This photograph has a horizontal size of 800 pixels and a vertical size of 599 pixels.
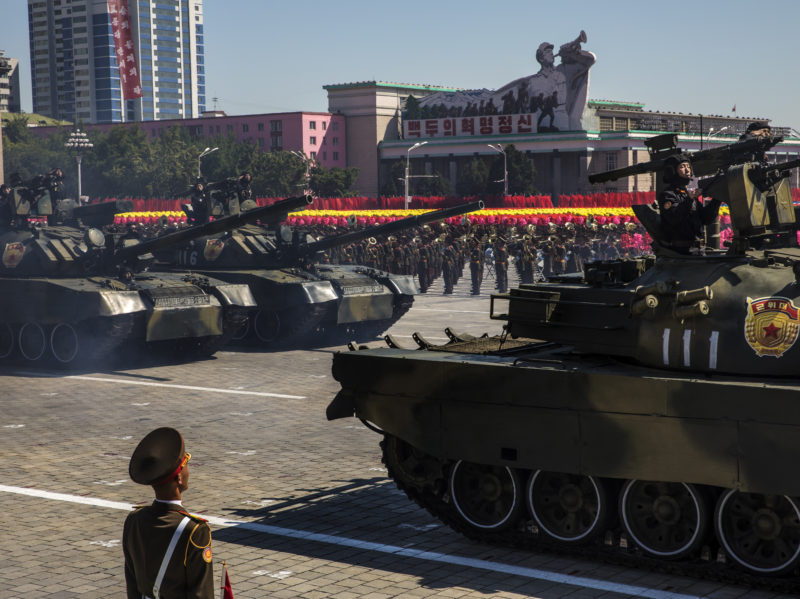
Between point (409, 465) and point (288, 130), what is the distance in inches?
4156

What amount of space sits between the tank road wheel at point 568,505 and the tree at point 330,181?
80974mm

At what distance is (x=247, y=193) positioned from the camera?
26.9 m

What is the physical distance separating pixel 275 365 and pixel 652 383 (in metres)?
13.3

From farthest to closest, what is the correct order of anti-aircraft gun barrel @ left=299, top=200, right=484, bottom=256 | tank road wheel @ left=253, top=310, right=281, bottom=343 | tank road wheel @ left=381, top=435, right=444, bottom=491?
tank road wheel @ left=253, top=310, right=281, bottom=343 < anti-aircraft gun barrel @ left=299, top=200, right=484, bottom=256 < tank road wheel @ left=381, top=435, right=444, bottom=491

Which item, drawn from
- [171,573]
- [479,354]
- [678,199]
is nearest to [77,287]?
[479,354]

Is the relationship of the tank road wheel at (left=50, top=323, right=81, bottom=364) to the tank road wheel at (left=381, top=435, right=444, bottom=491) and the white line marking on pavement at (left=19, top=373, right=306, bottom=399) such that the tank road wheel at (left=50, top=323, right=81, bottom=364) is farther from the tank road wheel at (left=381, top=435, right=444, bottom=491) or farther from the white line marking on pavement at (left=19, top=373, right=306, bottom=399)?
the tank road wheel at (left=381, top=435, right=444, bottom=491)

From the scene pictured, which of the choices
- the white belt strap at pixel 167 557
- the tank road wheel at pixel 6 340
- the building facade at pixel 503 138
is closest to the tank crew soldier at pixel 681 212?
the white belt strap at pixel 167 557

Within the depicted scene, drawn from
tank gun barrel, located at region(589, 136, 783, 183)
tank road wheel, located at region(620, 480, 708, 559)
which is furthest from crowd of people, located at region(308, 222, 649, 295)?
tank road wheel, located at region(620, 480, 708, 559)

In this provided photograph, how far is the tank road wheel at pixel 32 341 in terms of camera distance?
21672mm

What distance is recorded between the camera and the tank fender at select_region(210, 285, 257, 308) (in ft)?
72.8

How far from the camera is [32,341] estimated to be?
21859 mm

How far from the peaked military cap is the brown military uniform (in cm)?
19

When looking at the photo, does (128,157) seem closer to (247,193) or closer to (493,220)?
(493,220)

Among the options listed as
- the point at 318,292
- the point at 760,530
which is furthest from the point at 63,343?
the point at 760,530
